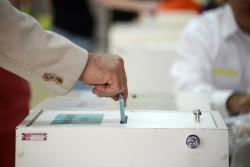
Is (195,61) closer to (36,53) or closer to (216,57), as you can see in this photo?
(216,57)

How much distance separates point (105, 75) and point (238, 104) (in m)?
0.58

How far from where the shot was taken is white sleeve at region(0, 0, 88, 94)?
2.79 ft

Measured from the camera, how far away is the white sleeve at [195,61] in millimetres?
1626

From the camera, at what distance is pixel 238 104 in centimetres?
137

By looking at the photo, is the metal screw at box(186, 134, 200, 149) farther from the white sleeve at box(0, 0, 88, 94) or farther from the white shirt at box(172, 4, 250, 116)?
the white shirt at box(172, 4, 250, 116)

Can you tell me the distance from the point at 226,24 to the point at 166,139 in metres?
0.97

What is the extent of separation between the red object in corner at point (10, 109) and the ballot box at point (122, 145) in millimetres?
258

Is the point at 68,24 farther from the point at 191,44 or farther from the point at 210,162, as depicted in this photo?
the point at 210,162

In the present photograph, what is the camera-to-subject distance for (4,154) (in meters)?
1.10

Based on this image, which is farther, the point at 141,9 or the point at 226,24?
the point at 141,9

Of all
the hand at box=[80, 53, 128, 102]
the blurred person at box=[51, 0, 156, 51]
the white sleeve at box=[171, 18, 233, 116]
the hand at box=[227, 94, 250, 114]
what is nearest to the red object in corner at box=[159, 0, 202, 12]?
the blurred person at box=[51, 0, 156, 51]

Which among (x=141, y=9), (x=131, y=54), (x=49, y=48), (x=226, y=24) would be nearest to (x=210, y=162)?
(x=49, y=48)

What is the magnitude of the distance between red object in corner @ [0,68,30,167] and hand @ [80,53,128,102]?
0.29m

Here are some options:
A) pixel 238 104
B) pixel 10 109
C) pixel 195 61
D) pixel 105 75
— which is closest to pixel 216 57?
pixel 195 61
